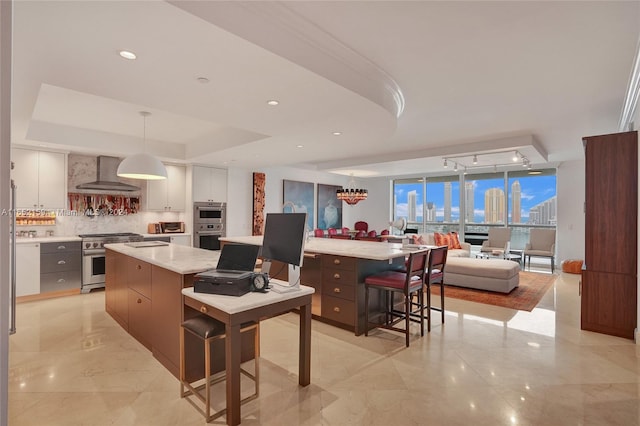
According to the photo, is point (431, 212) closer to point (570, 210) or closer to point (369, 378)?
point (570, 210)

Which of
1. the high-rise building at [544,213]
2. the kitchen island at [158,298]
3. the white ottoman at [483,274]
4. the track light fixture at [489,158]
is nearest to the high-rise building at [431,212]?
the high-rise building at [544,213]

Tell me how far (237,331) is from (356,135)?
10.4 ft

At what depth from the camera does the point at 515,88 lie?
3.48 metres

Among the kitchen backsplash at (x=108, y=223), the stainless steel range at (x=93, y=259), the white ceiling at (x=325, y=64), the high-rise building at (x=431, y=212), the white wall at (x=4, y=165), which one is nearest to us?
the white wall at (x=4, y=165)

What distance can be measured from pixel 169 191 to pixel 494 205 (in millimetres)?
8204

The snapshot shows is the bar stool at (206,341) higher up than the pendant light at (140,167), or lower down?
lower down

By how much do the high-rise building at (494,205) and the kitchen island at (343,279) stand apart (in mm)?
6372

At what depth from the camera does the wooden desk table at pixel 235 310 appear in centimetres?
202

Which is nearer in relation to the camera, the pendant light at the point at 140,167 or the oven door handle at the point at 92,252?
the pendant light at the point at 140,167

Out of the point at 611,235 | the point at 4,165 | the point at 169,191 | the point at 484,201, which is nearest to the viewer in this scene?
the point at 4,165

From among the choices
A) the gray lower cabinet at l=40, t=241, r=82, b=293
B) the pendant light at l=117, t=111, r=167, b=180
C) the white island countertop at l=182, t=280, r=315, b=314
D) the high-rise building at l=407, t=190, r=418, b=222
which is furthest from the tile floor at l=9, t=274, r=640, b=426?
the high-rise building at l=407, t=190, r=418, b=222

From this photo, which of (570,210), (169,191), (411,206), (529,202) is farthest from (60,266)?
(570,210)

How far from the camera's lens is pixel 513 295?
5.42 meters

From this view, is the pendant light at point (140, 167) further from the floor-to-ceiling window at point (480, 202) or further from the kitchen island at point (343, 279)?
the floor-to-ceiling window at point (480, 202)
